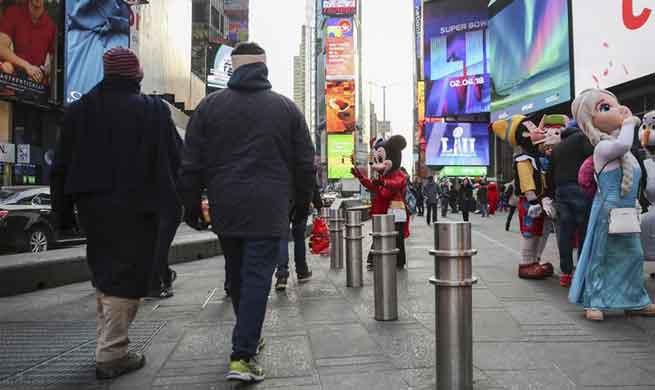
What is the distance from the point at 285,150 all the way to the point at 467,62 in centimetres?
4706

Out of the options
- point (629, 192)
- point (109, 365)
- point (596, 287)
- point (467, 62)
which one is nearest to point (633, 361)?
point (596, 287)

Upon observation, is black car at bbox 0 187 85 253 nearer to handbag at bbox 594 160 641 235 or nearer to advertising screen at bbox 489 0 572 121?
handbag at bbox 594 160 641 235

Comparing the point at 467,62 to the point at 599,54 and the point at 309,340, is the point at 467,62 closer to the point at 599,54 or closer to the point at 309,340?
the point at 599,54

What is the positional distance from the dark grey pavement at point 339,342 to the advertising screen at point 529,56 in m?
17.8

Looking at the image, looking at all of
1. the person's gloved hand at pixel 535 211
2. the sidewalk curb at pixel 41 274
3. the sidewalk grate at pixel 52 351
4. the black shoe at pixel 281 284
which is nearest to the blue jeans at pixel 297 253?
the black shoe at pixel 281 284

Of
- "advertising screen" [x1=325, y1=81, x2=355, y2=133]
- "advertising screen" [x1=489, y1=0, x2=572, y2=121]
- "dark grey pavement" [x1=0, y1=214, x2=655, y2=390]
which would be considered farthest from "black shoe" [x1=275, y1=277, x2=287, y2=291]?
"advertising screen" [x1=325, y1=81, x2=355, y2=133]

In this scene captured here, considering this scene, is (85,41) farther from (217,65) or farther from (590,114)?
(590,114)

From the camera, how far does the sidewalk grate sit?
3385 millimetres

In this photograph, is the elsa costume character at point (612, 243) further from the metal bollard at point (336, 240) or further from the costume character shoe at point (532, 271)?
the metal bollard at point (336, 240)

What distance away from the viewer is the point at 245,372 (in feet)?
10.3

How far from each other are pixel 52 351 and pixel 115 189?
1.41 m

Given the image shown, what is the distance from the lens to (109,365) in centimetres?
340

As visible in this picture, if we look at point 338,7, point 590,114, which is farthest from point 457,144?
point 338,7

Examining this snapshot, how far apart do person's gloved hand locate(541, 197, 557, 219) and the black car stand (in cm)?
832
